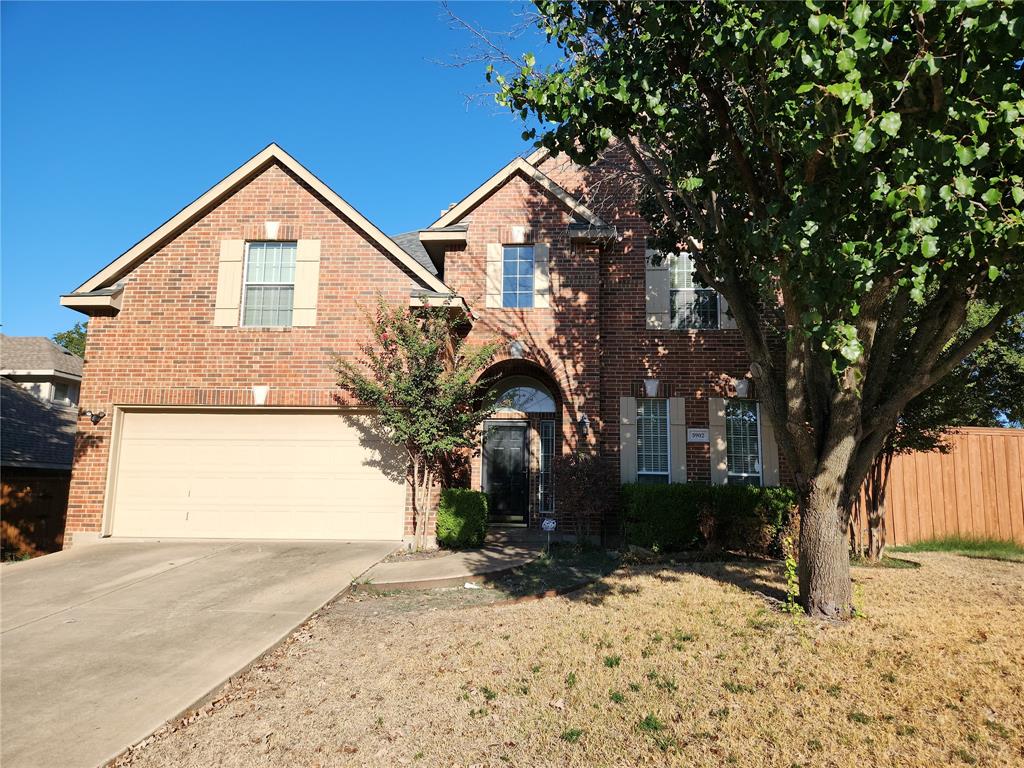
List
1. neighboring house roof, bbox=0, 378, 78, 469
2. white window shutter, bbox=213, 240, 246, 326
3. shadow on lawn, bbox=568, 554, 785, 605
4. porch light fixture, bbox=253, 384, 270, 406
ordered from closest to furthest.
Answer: shadow on lawn, bbox=568, 554, 785, 605, porch light fixture, bbox=253, 384, 270, 406, white window shutter, bbox=213, 240, 246, 326, neighboring house roof, bbox=0, 378, 78, 469

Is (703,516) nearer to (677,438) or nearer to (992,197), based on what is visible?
(677,438)

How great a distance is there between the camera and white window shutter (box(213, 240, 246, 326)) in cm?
1113

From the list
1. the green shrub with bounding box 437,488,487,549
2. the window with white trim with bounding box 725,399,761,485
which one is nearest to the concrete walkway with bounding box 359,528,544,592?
the green shrub with bounding box 437,488,487,549

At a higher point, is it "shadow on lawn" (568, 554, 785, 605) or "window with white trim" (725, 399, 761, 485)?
"window with white trim" (725, 399, 761, 485)

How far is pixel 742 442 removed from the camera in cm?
1133

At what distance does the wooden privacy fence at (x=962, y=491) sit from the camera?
11000mm

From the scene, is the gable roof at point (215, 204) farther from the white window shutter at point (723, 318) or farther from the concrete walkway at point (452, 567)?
the white window shutter at point (723, 318)

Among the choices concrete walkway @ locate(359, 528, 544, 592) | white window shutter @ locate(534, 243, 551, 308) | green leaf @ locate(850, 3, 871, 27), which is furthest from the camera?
white window shutter @ locate(534, 243, 551, 308)

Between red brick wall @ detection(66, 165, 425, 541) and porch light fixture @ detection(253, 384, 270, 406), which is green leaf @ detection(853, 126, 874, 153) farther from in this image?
porch light fixture @ detection(253, 384, 270, 406)

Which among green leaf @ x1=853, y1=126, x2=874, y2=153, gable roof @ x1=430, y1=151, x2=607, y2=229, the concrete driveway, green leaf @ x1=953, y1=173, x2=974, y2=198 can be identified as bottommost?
the concrete driveway

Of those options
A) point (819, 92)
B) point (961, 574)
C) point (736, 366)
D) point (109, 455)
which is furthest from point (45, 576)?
point (961, 574)

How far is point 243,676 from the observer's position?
5.04m

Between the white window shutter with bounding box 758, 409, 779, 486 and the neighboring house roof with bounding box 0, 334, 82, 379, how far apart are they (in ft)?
68.5

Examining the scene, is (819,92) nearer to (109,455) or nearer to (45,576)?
(45,576)
